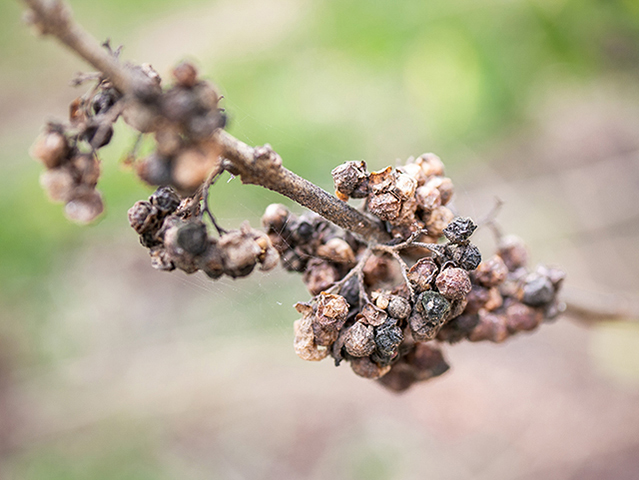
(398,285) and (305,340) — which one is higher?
(398,285)

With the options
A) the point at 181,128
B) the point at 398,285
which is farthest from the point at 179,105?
the point at 398,285

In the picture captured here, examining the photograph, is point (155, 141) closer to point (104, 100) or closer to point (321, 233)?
point (104, 100)

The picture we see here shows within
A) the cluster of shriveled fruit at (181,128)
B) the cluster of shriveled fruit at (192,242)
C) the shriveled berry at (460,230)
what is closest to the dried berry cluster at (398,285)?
the shriveled berry at (460,230)

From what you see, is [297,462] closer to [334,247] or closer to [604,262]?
[604,262]

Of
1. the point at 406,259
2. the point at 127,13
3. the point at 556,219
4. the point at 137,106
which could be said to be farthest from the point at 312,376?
the point at 127,13

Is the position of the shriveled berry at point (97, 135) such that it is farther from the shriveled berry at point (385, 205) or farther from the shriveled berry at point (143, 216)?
the shriveled berry at point (385, 205)

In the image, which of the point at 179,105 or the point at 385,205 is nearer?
the point at 179,105
